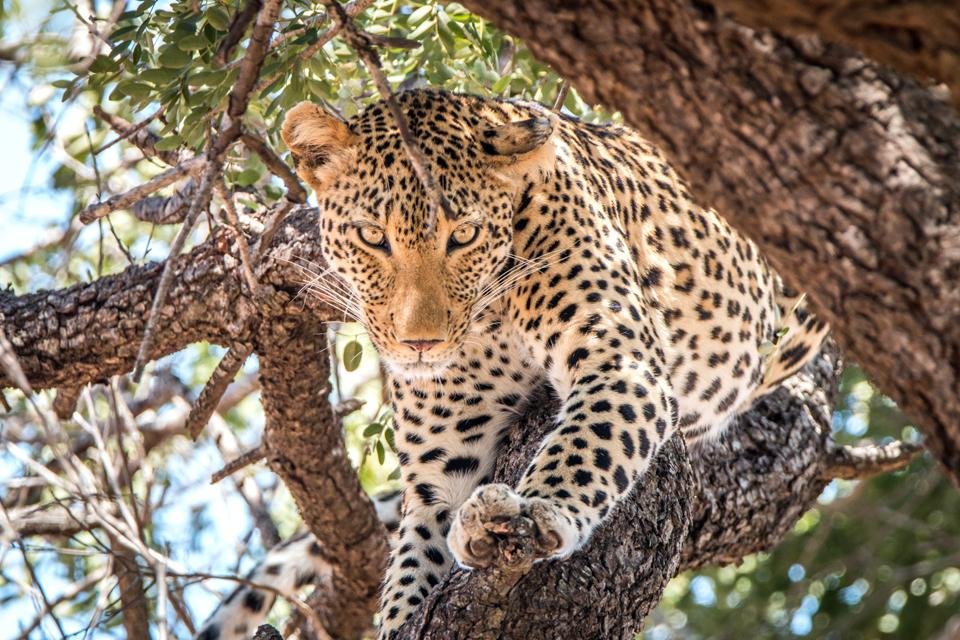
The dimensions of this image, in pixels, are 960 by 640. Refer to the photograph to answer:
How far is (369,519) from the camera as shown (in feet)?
23.3

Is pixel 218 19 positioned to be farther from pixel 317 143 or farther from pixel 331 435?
pixel 331 435

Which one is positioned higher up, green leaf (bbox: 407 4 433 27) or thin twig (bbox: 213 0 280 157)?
thin twig (bbox: 213 0 280 157)

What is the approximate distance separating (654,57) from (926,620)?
770 centimetres

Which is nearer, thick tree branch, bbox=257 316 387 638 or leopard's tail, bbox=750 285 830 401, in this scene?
thick tree branch, bbox=257 316 387 638

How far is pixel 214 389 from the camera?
602 cm

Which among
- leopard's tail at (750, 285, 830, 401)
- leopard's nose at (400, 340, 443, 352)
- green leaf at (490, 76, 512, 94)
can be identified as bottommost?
leopard's tail at (750, 285, 830, 401)

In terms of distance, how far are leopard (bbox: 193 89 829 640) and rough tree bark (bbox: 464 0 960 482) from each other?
6.54 feet

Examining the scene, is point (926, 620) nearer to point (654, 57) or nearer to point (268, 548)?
point (268, 548)

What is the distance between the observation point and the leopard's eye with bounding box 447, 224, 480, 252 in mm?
5293

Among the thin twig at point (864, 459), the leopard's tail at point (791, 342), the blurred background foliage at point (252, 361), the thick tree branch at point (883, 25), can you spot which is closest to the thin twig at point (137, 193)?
the blurred background foliage at point (252, 361)

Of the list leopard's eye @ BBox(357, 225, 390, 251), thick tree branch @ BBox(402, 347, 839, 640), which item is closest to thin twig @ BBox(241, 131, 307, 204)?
leopard's eye @ BBox(357, 225, 390, 251)

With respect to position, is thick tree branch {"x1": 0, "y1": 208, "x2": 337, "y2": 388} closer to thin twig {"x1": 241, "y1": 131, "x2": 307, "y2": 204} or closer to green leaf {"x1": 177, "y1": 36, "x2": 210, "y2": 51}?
thin twig {"x1": 241, "y1": 131, "x2": 307, "y2": 204}

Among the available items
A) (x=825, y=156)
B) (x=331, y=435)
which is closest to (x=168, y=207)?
(x=331, y=435)

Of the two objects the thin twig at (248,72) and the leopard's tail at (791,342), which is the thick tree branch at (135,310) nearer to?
the thin twig at (248,72)
